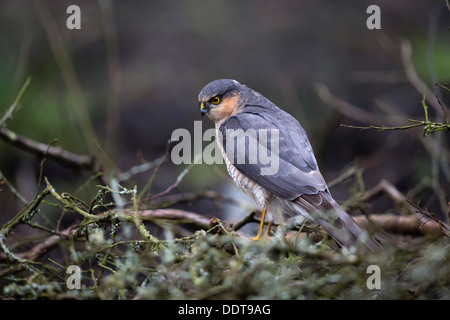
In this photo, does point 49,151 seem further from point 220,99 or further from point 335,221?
point 335,221

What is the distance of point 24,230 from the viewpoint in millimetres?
4785

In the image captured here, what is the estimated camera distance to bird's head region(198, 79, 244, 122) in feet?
12.0

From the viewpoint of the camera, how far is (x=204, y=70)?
7660mm

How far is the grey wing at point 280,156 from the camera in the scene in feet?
10.2

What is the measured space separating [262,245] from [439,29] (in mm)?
6208

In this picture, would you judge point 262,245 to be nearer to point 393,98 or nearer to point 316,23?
point 393,98

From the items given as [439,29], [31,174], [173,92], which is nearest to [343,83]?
[439,29]

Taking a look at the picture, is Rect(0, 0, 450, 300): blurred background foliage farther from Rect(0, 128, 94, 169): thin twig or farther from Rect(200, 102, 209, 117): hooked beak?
Rect(200, 102, 209, 117): hooked beak

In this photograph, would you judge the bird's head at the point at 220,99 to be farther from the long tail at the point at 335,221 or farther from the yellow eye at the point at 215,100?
the long tail at the point at 335,221

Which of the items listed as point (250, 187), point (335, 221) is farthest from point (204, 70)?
point (335, 221)

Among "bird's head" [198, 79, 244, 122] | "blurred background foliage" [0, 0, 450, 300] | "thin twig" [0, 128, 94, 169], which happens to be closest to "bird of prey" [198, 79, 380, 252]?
"bird's head" [198, 79, 244, 122]

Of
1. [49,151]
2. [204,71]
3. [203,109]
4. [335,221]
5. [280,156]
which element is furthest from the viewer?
[204,71]

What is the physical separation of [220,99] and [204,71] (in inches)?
160
